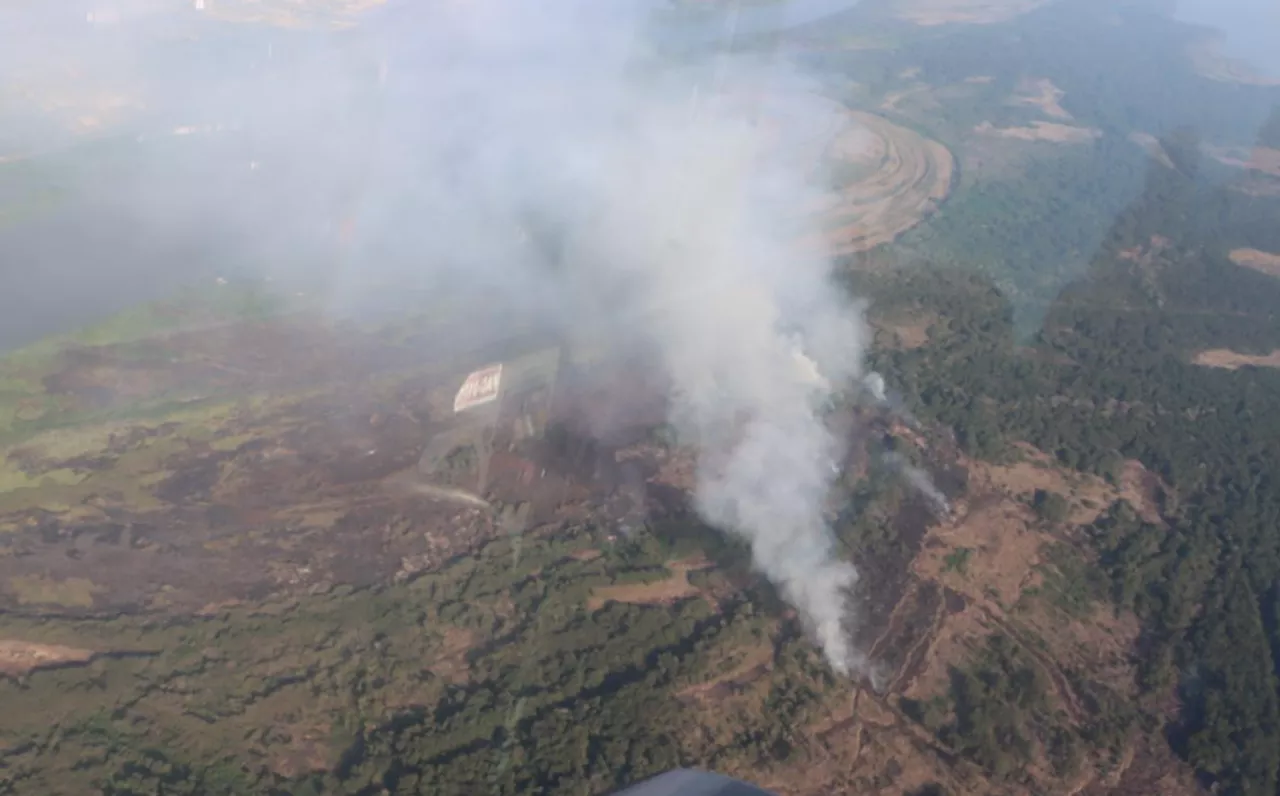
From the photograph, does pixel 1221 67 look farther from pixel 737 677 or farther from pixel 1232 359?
pixel 737 677

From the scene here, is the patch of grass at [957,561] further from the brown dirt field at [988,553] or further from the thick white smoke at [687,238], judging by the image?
the thick white smoke at [687,238]

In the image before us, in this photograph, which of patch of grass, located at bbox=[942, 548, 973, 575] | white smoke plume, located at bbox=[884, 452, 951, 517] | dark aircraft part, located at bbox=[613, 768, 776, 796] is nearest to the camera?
dark aircraft part, located at bbox=[613, 768, 776, 796]

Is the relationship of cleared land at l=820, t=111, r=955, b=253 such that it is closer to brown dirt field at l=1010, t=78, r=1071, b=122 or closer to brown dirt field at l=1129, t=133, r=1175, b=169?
brown dirt field at l=1129, t=133, r=1175, b=169

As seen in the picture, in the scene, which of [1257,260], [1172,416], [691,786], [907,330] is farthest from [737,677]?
[1257,260]

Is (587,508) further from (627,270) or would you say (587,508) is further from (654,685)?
(627,270)

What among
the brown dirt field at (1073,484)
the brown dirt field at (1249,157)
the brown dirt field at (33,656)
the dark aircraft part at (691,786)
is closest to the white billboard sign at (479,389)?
the brown dirt field at (33,656)

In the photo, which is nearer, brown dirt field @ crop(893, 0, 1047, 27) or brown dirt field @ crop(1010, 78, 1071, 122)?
brown dirt field @ crop(1010, 78, 1071, 122)

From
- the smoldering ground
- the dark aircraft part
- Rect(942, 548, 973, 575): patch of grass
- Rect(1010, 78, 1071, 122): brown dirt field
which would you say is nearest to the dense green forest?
Rect(942, 548, 973, 575): patch of grass
